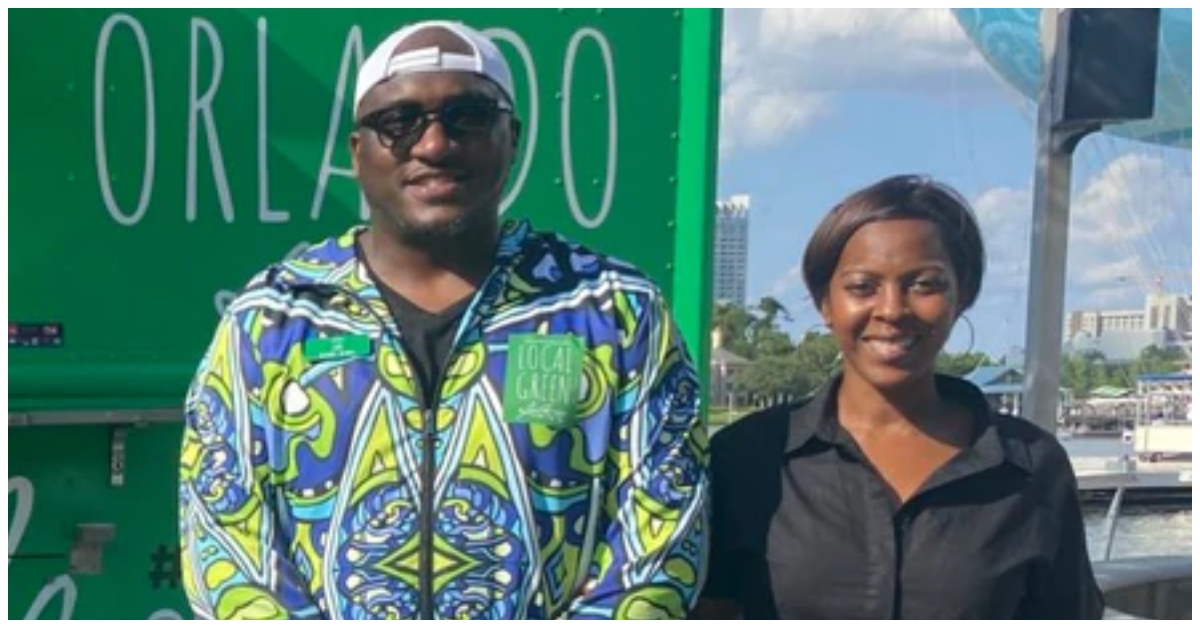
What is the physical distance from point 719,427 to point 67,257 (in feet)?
3.54

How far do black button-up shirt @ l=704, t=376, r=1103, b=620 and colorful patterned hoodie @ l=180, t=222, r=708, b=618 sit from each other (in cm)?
15

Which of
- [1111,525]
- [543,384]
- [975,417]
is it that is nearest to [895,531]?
[975,417]

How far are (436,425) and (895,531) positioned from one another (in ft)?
1.96

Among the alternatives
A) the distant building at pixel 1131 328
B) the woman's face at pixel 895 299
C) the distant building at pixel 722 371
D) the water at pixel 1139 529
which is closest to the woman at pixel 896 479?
the woman's face at pixel 895 299

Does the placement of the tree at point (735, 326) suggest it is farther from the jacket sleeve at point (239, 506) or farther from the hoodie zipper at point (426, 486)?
the jacket sleeve at point (239, 506)

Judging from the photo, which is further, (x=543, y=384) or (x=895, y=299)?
(x=895, y=299)

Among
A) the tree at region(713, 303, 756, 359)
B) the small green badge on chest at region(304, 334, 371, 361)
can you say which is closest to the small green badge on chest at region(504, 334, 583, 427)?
the small green badge on chest at region(304, 334, 371, 361)

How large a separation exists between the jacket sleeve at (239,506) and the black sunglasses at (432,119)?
30cm

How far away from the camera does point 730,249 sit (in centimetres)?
261

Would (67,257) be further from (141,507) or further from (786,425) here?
(786,425)

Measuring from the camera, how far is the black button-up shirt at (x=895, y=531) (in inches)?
79.1

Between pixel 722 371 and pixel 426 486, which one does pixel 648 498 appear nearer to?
pixel 426 486

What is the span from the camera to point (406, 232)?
→ 6.33ft

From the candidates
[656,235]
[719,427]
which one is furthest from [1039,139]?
[719,427]
